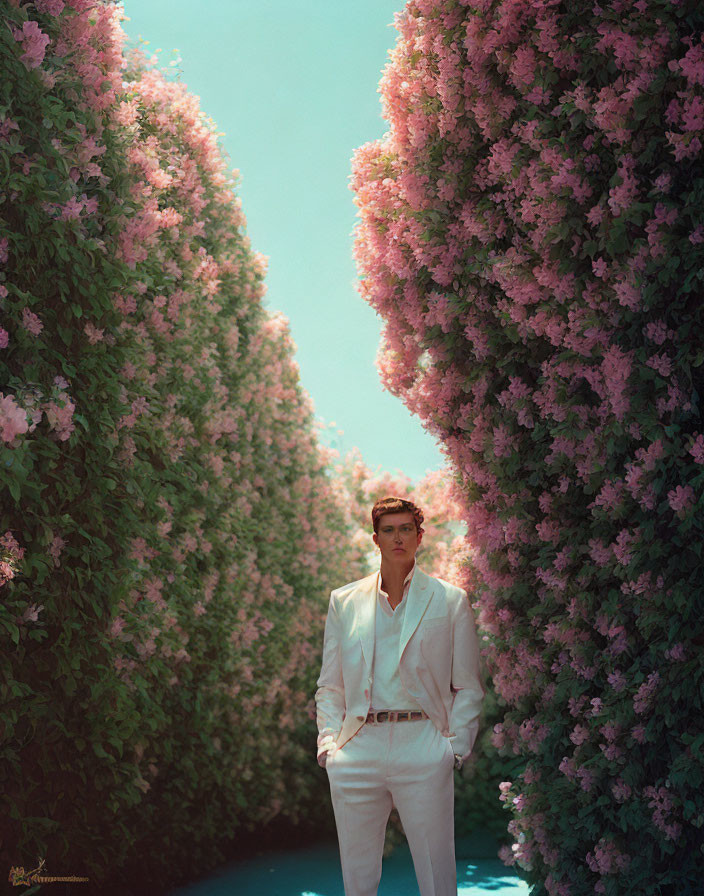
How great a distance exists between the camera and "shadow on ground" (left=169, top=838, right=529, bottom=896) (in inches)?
268

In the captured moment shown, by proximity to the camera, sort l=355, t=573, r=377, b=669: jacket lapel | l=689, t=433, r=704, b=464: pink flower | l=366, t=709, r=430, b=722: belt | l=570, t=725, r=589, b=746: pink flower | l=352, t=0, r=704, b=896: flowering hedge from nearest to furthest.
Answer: l=689, t=433, r=704, b=464: pink flower < l=352, t=0, r=704, b=896: flowering hedge < l=570, t=725, r=589, b=746: pink flower < l=366, t=709, r=430, b=722: belt < l=355, t=573, r=377, b=669: jacket lapel

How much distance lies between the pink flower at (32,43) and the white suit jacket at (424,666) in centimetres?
296

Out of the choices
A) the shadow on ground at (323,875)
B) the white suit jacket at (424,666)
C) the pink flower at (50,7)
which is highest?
the pink flower at (50,7)

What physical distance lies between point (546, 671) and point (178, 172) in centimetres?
453

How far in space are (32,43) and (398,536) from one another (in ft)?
→ 9.40

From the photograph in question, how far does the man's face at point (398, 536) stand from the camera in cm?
409

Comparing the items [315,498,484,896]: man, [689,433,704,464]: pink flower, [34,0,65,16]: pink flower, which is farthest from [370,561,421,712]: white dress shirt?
[34,0,65,16]: pink flower

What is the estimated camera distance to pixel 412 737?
3852 mm

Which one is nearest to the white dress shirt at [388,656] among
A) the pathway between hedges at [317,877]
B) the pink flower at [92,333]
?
the pink flower at [92,333]

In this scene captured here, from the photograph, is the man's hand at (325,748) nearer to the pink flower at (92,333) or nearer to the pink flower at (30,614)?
the pink flower at (30,614)

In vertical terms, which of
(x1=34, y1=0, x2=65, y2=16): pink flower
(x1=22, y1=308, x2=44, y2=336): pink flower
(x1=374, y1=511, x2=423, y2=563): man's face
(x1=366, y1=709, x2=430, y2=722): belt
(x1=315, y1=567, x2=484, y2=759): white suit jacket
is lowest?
(x1=366, y1=709, x2=430, y2=722): belt

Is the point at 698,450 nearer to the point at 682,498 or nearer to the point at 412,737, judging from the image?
the point at 682,498

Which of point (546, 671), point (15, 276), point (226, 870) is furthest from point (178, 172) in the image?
point (226, 870)

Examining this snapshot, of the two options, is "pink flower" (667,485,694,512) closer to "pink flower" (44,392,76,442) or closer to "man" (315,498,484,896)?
"man" (315,498,484,896)
